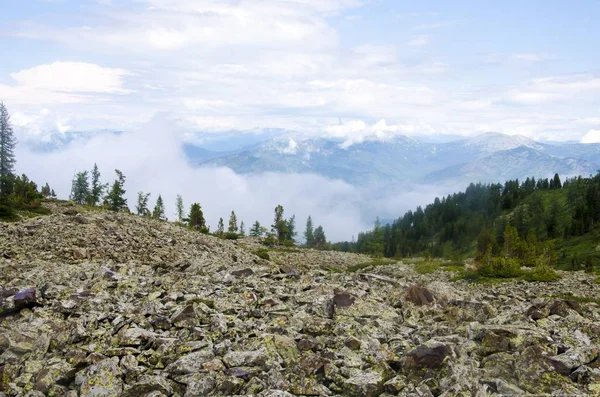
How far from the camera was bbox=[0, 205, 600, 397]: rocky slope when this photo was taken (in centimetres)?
1049

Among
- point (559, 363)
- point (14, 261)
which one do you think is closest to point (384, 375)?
point (559, 363)

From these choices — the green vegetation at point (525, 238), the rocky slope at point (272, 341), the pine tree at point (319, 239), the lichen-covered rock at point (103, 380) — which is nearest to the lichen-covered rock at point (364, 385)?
the rocky slope at point (272, 341)

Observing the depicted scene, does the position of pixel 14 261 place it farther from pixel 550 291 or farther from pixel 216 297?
pixel 550 291

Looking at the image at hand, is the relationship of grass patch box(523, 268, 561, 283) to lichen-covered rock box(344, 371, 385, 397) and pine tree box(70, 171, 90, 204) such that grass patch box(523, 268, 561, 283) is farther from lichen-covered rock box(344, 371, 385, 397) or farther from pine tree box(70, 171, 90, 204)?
pine tree box(70, 171, 90, 204)

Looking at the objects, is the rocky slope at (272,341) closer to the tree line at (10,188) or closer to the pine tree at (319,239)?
the tree line at (10,188)

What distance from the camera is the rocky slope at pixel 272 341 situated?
10.5 metres

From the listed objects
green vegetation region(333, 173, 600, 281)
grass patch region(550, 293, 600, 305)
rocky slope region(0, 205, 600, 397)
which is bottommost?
green vegetation region(333, 173, 600, 281)

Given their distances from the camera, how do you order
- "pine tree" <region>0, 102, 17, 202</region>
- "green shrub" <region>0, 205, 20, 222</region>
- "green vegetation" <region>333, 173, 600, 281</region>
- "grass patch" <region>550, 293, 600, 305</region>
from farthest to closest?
"pine tree" <region>0, 102, 17, 202</region>, "green vegetation" <region>333, 173, 600, 281</region>, "green shrub" <region>0, 205, 20, 222</region>, "grass patch" <region>550, 293, 600, 305</region>

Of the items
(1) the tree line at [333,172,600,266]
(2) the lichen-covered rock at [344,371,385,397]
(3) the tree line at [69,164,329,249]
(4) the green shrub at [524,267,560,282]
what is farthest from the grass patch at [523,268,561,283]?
(3) the tree line at [69,164,329,249]

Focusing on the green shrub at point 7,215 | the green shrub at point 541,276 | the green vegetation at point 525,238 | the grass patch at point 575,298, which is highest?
the green shrub at point 7,215

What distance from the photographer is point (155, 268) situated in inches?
1037

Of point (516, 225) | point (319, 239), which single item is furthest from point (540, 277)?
point (516, 225)

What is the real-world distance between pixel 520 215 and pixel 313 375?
16321cm

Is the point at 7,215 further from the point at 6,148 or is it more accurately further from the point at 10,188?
the point at 6,148
